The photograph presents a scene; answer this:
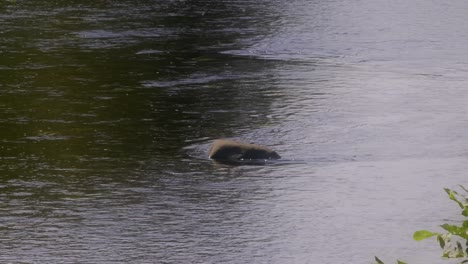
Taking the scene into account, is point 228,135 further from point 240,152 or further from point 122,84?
point 122,84

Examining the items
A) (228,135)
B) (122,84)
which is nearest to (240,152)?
(228,135)

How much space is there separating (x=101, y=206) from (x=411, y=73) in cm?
796

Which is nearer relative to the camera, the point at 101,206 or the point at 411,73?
the point at 101,206

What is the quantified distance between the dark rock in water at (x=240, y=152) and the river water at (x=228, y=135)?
0.71ft

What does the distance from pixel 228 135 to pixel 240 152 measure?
1.16 metres

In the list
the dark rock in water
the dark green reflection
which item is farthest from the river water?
the dark rock in water

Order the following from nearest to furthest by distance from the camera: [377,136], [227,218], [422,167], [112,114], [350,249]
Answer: [350,249] → [227,218] → [422,167] → [377,136] → [112,114]

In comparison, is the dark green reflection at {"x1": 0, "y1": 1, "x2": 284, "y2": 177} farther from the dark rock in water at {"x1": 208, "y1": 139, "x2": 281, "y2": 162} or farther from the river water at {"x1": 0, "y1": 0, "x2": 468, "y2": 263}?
the dark rock in water at {"x1": 208, "y1": 139, "x2": 281, "y2": 162}

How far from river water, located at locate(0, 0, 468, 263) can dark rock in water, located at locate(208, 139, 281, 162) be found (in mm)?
215

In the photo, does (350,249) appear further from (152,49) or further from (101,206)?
(152,49)

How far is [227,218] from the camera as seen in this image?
35.1 ft

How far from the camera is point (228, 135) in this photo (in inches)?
553

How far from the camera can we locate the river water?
33.4 feet

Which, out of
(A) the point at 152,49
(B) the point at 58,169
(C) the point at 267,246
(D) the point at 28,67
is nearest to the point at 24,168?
(B) the point at 58,169
